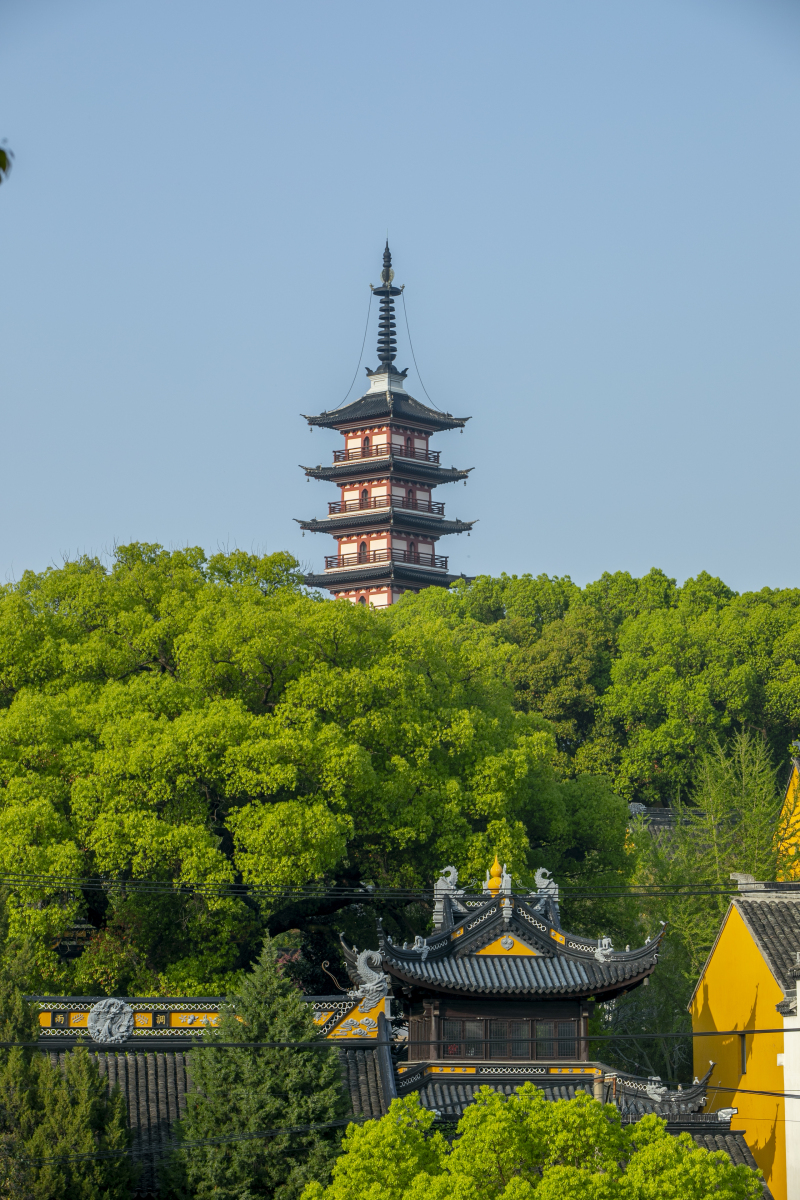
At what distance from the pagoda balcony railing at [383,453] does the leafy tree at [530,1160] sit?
42.4m

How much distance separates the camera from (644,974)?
2092 centimetres

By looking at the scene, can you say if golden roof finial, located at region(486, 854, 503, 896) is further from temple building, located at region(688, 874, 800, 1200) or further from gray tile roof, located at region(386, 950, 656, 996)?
temple building, located at region(688, 874, 800, 1200)

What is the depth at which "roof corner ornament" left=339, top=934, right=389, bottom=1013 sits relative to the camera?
67.7 ft

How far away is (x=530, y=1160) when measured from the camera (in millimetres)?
14867

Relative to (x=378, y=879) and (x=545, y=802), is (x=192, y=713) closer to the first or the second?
(x=378, y=879)

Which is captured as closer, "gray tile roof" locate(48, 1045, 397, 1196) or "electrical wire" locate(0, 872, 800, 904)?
"gray tile roof" locate(48, 1045, 397, 1196)

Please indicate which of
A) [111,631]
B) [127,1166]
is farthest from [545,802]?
[127,1166]

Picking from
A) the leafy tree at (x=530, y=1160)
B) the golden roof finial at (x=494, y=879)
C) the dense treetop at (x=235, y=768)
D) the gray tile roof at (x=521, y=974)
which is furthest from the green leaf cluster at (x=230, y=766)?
the leafy tree at (x=530, y=1160)

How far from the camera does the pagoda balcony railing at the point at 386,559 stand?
183 feet

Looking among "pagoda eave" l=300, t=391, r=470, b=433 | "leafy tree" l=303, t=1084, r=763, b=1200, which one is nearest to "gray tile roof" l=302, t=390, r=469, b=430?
"pagoda eave" l=300, t=391, r=470, b=433

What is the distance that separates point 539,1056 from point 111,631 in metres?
11.9

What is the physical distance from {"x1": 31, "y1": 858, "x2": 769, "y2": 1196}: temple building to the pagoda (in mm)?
34097

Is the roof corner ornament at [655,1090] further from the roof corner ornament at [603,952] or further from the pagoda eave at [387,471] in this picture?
the pagoda eave at [387,471]

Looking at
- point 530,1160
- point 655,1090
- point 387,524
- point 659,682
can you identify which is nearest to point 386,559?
point 387,524
